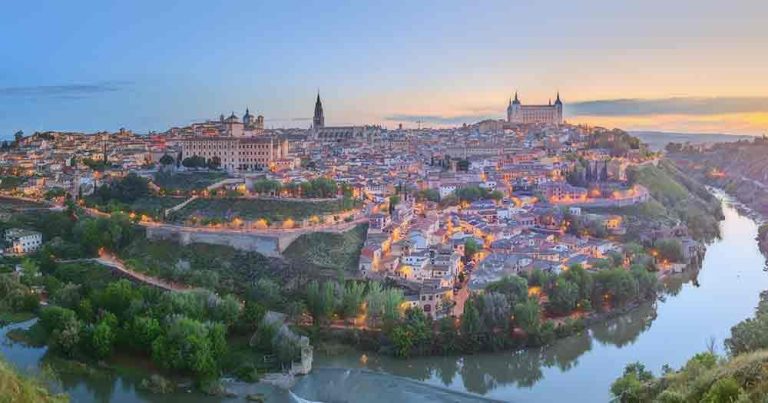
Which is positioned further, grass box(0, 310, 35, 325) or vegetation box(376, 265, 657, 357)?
grass box(0, 310, 35, 325)

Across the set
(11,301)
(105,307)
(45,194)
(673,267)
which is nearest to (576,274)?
(673,267)

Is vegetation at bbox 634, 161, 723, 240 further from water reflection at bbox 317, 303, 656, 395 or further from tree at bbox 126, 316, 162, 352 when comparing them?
tree at bbox 126, 316, 162, 352

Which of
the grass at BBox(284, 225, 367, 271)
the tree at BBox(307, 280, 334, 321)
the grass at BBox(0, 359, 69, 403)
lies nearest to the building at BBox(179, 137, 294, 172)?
the grass at BBox(284, 225, 367, 271)

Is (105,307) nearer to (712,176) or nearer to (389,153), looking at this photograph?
(389,153)

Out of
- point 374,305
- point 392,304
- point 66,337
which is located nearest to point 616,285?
point 392,304

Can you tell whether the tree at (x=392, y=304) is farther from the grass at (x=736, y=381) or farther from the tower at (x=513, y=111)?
the tower at (x=513, y=111)

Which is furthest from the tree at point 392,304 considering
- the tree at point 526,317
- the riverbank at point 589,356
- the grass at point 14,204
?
the grass at point 14,204

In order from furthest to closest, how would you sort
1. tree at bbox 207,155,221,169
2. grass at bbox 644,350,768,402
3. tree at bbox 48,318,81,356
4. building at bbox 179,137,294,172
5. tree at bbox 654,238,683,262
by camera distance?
building at bbox 179,137,294,172
tree at bbox 207,155,221,169
tree at bbox 654,238,683,262
tree at bbox 48,318,81,356
grass at bbox 644,350,768,402

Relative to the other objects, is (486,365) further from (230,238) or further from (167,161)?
(167,161)
